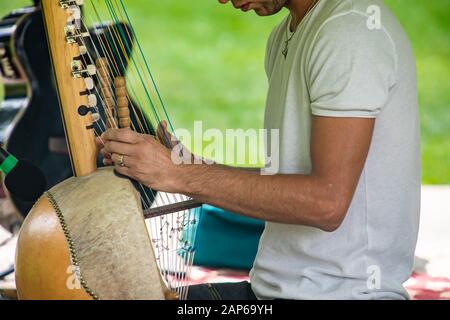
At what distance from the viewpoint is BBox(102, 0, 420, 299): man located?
1521 millimetres

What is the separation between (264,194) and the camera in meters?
1.56

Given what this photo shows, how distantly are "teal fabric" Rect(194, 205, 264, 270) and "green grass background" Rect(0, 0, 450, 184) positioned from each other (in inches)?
107

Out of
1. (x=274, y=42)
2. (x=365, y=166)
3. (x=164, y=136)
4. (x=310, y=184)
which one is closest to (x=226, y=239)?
(x=274, y=42)

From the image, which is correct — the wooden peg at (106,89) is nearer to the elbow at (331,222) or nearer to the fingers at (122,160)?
the fingers at (122,160)

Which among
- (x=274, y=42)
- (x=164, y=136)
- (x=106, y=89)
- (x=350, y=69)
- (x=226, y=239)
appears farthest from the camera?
(x=226, y=239)

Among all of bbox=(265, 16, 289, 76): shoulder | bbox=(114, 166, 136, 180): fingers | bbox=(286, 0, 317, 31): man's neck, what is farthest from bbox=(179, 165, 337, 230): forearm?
bbox=(265, 16, 289, 76): shoulder

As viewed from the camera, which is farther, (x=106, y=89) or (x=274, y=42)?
(x=274, y=42)

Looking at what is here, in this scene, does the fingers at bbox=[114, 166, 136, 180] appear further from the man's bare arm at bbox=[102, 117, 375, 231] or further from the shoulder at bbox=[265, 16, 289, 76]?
the shoulder at bbox=[265, 16, 289, 76]

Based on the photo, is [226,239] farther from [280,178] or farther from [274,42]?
[280,178]

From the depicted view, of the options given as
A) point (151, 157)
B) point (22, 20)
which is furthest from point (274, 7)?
point (22, 20)

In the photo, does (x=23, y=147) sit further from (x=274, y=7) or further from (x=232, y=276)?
(x=274, y=7)

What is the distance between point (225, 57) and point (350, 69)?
570 centimetres

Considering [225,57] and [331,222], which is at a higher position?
[331,222]

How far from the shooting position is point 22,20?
3.87m
